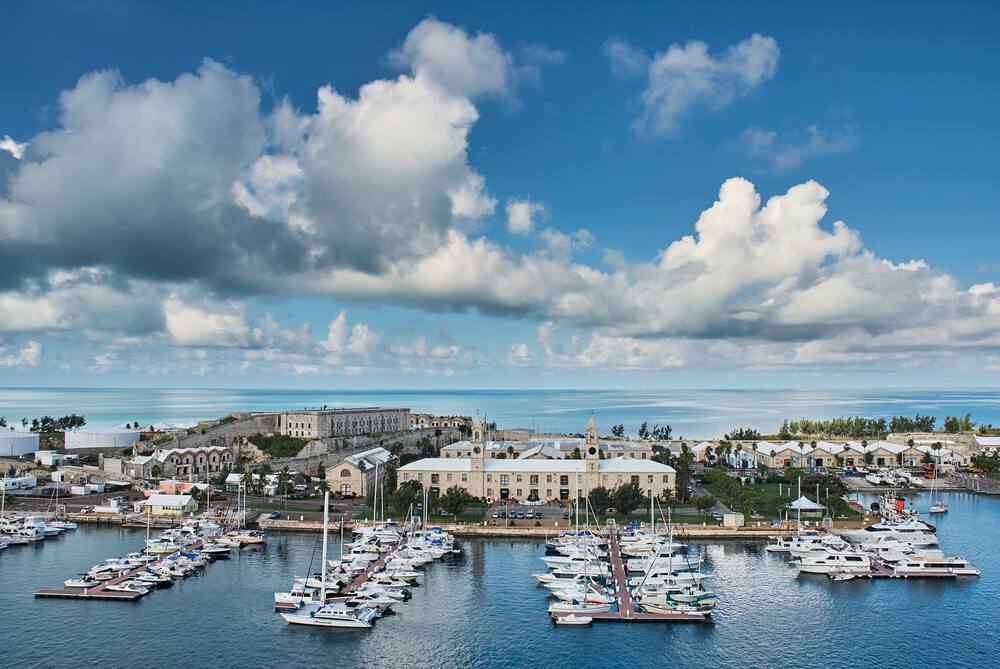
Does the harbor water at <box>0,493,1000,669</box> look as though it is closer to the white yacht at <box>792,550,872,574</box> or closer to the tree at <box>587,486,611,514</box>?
the white yacht at <box>792,550,872,574</box>

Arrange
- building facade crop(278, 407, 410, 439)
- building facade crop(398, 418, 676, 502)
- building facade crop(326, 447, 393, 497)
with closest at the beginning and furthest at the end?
building facade crop(398, 418, 676, 502) → building facade crop(326, 447, 393, 497) → building facade crop(278, 407, 410, 439)

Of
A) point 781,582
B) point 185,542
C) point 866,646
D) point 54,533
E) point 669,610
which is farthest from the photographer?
point 54,533

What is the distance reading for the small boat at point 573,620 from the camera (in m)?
35.6

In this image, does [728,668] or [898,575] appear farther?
[898,575]

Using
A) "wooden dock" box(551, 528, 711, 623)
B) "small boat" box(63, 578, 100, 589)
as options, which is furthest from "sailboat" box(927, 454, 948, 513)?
"small boat" box(63, 578, 100, 589)

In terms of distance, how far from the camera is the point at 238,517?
2271 inches

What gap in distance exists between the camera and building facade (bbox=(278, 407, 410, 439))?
10519 centimetres

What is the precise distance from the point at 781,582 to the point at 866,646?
998 cm

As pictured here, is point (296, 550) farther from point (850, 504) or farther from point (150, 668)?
point (850, 504)

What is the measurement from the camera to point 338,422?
11156 cm

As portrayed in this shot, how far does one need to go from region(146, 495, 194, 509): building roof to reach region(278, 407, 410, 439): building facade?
41.3 meters

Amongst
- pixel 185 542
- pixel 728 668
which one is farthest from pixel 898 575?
pixel 185 542

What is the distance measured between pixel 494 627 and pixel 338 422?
8009 cm

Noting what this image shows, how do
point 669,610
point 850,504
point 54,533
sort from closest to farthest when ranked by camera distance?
point 669,610 → point 54,533 → point 850,504
